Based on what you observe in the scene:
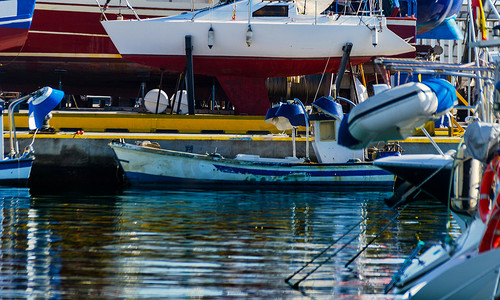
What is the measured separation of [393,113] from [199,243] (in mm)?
5025

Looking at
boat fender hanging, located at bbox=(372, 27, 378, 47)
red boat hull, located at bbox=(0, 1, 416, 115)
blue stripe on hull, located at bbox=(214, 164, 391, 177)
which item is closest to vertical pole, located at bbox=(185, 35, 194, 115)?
red boat hull, located at bbox=(0, 1, 416, 115)

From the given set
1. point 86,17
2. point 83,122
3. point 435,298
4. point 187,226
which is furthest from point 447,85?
point 86,17

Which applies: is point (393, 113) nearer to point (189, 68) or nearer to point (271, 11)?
point (189, 68)

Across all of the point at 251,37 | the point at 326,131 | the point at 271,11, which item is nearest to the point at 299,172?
the point at 326,131

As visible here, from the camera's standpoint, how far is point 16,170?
1916cm

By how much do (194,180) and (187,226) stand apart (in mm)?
6364

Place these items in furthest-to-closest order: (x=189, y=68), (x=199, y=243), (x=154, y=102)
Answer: (x=154, y=102) < (x=189, y=68) < (x=199, y=243)

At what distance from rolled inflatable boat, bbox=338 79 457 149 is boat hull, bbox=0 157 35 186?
499 inches

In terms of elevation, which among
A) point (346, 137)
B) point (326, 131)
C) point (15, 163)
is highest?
point (346, 137)

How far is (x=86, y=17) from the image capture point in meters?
27.3

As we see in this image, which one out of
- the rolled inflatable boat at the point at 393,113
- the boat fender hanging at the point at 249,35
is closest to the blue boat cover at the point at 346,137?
the rolled inflatable boat at the point at 393,113

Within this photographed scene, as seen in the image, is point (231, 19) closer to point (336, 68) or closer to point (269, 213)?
point (336, 68)

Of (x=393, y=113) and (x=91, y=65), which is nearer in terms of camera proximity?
(x=393, y=113)

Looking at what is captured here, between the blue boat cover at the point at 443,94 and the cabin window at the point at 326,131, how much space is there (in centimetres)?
1142
